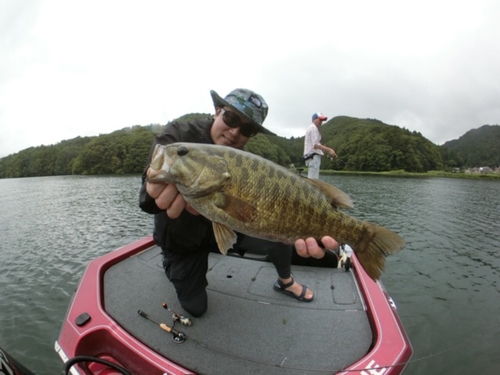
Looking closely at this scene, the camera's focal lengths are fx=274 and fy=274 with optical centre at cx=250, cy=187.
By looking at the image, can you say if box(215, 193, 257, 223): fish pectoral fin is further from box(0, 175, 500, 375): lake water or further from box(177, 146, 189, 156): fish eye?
box(0, 175, 500, 375): lake water

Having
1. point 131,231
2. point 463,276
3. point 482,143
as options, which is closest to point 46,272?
point 131,231

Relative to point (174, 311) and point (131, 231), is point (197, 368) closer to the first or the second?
point (174, 311)

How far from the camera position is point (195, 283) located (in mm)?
4270

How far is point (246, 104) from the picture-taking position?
388 centimetres

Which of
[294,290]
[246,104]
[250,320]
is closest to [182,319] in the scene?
[250,320]

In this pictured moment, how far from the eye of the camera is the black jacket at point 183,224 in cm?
387

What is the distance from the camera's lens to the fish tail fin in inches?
116

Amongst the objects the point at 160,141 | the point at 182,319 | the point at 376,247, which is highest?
the point at 160,141

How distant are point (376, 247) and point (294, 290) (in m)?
2.16

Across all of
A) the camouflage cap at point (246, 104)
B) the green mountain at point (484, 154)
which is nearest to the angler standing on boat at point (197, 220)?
the camouflage cap at point (246, 104)

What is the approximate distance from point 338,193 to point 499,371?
6.39 metres

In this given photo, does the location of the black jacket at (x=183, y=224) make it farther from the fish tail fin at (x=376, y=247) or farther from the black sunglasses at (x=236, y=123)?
the fish tail fin at (x=376, y=247)

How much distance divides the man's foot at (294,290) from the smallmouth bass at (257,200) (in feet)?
6.39

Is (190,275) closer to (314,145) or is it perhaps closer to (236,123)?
(236,123)
